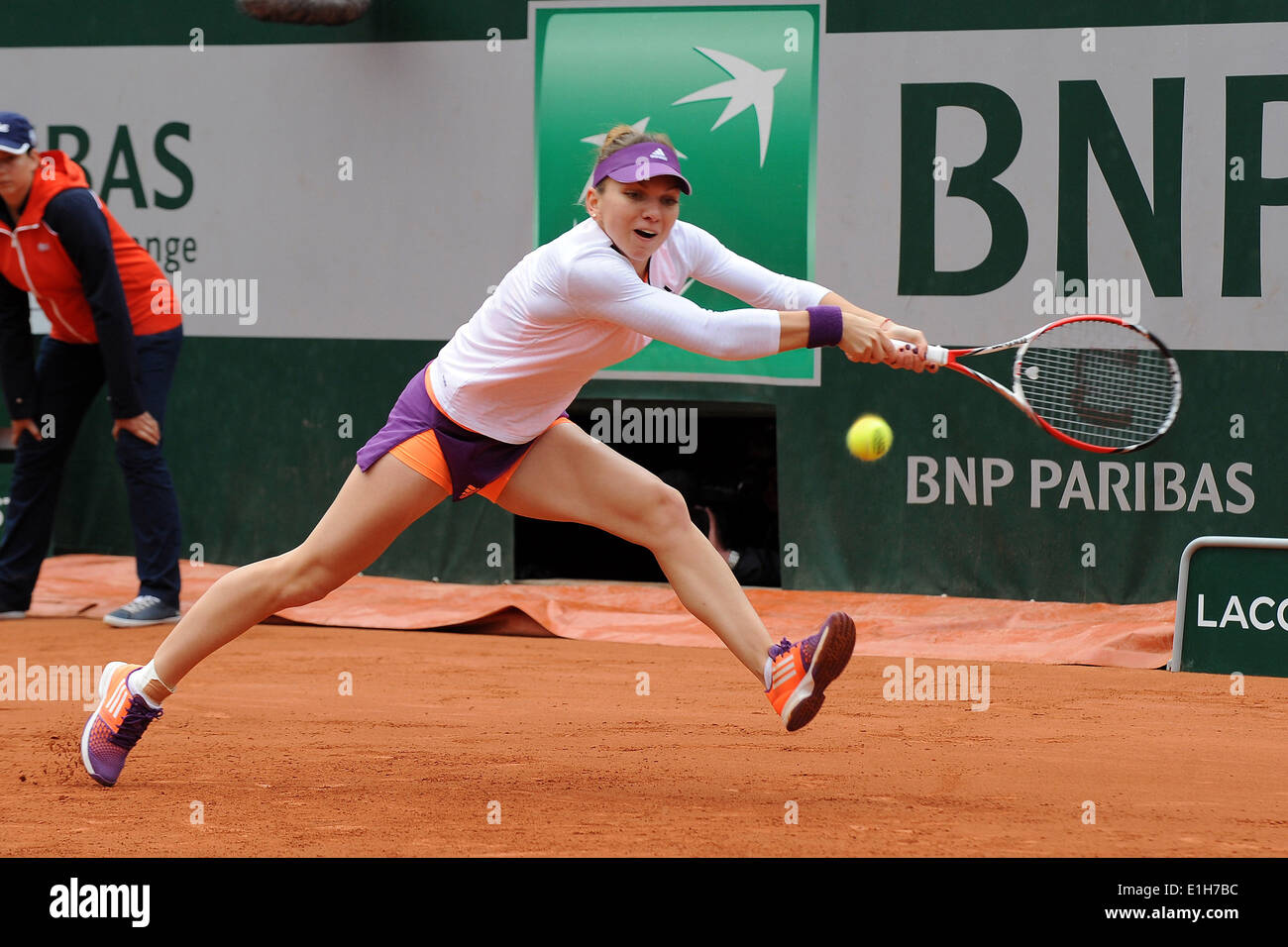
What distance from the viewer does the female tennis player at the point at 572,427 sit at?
3.30 m

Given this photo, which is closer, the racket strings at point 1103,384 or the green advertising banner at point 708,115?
the racket strings at point 1103,384

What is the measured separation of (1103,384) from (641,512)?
167cm

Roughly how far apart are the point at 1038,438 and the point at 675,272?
3.12 metres

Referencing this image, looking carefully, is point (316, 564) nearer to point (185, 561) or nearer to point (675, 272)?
point (675, 272)

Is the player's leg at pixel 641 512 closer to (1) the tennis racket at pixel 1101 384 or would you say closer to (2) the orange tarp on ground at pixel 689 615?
(1) the tennis racket at pixel 1101 384

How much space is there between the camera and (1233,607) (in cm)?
519

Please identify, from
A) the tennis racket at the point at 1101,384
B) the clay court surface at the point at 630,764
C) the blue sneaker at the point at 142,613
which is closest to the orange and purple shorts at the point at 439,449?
the clay court surface at the point at 630,764

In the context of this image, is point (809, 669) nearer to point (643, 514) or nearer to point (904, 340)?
point (643, 514)

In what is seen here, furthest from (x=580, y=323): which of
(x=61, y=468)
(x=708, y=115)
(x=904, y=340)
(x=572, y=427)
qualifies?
(x=61, y=468)

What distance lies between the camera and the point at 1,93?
7.17m

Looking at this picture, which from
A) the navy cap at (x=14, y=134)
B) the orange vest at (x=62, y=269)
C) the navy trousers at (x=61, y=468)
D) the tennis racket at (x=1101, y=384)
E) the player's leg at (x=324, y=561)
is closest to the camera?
the player's leg at (x=324, y=561)

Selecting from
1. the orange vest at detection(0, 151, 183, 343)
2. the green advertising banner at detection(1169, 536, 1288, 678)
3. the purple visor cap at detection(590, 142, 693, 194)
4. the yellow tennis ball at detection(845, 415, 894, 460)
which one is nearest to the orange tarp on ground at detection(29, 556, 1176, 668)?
the green advertising banner at detection(1169, 536, 1288, 678)

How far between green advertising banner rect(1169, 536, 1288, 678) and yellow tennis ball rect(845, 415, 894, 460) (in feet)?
4.97

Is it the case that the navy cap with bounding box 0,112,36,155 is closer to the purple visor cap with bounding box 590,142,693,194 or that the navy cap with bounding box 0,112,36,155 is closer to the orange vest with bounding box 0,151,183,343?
the orange vest with bounding box 0,151,183,343
